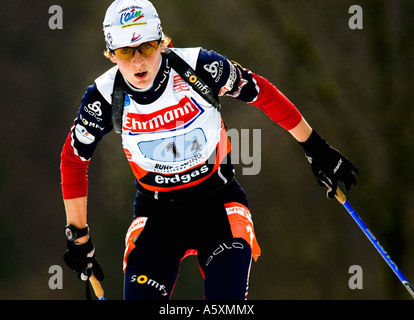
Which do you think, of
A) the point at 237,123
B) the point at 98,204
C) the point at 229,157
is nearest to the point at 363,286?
the point at 237,123

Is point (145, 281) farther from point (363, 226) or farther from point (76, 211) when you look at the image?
A: point (363, 226)

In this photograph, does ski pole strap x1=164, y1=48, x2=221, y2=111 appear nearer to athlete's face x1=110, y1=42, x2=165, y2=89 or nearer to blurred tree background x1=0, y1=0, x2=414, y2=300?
athlete's face x1=110, y1=42, x2=165, y2=89

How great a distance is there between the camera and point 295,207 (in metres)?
5.80

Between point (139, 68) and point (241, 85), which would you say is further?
point (241, 85)

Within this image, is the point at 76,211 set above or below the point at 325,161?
below

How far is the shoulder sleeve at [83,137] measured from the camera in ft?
8.46

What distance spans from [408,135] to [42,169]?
2976 mm

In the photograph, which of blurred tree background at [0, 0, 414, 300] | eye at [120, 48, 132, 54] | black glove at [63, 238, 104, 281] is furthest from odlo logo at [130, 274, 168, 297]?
blurred tree background at [0, 0, 414, 300]

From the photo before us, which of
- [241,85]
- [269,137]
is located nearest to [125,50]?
[241,85]

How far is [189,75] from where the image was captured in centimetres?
257

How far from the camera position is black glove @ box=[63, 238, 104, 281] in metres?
2.86

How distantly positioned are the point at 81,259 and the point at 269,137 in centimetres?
312

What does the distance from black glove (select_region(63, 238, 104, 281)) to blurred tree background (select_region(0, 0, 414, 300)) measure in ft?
9.03

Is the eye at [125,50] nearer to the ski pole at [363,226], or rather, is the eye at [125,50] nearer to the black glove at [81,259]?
the black glove at [81,259]
